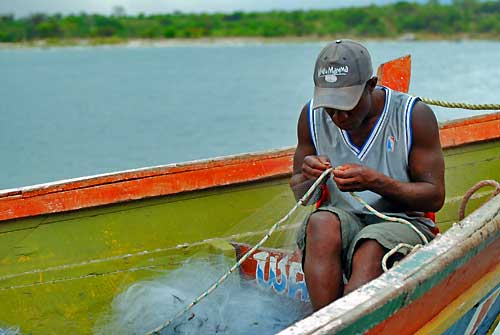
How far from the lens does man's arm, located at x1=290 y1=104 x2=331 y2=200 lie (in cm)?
284

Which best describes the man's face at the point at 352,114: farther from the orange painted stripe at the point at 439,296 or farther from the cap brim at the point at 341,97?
the orange painted stripe at the point at 439,296

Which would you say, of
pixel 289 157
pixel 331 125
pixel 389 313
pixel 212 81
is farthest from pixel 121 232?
pixel 212 81

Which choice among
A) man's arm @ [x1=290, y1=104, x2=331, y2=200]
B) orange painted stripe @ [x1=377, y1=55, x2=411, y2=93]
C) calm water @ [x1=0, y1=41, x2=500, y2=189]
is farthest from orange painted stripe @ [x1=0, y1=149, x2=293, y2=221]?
calm water @ [x1=0, y1=41, x2=500, y2=189]

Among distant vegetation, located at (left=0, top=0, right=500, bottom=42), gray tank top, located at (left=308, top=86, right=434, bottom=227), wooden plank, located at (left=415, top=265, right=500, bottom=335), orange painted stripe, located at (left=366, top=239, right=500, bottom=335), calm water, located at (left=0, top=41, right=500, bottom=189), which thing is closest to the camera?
orange painted stripe, located at (left=366, top=239, right=500, bottom=335)

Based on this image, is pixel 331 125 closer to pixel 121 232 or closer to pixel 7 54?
pixel 121 232

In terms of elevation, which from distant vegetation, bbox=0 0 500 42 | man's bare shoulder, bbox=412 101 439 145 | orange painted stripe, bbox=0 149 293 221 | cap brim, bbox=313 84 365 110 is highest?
cap brim, bbox=313 84 365 110

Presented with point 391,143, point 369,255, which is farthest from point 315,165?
point 369,255

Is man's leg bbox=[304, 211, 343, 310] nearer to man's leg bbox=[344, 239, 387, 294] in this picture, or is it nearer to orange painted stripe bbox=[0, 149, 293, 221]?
man's leg bbox=[344, 239, 387, 294]

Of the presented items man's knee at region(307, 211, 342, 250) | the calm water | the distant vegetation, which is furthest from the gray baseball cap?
the distant vegetation

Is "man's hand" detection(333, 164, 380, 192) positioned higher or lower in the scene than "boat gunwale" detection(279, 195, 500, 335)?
higher

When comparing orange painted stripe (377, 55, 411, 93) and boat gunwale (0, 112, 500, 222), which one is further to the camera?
orange painted stripe (377, 55, 411, 93)

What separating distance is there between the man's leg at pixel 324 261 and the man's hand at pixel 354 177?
0.40ft

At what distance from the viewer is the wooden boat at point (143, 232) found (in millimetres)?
3080

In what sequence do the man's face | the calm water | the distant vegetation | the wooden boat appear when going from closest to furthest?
1. the man's face
2. the wooden boat
3. the calm water
4. the distant vegetation
